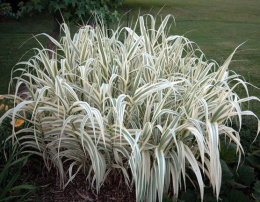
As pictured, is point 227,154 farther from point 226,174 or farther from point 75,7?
point 75,7

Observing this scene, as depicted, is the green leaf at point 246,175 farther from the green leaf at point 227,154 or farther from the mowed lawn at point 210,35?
the mowed lawn at point 210,35

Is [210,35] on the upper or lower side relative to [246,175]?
lower

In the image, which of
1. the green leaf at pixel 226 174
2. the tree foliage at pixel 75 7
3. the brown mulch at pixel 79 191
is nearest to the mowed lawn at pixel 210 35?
the tree foliage at pixel 75 7

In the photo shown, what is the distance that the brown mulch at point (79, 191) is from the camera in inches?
80.8

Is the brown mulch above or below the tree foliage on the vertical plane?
below

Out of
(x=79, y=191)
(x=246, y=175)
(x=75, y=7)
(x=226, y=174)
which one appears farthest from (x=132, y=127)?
(x=75, y=7)

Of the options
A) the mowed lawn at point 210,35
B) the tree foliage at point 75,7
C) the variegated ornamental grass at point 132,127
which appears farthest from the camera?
the mowed lawn at point 210,35

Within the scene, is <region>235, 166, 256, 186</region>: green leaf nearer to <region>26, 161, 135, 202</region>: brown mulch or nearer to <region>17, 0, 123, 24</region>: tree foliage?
<region>26, 161, 135, 202</region>: brown mulch

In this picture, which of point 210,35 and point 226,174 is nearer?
point 226,174

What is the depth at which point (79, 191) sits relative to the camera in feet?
6.91

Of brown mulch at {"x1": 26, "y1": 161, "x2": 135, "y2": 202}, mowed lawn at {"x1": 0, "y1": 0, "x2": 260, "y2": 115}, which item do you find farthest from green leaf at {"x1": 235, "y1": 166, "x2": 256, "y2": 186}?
mowed lawn at {"x1": 0, "y1": 0, "x2": 260, "y2": 115}

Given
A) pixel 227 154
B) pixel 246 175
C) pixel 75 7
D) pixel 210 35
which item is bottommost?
pixel 210 35

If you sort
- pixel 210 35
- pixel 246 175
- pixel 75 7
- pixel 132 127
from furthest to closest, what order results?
pixel 210 35, pixel 75 7, pixel 246 175, pixel 132 127

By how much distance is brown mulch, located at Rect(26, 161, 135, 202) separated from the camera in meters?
2.05
